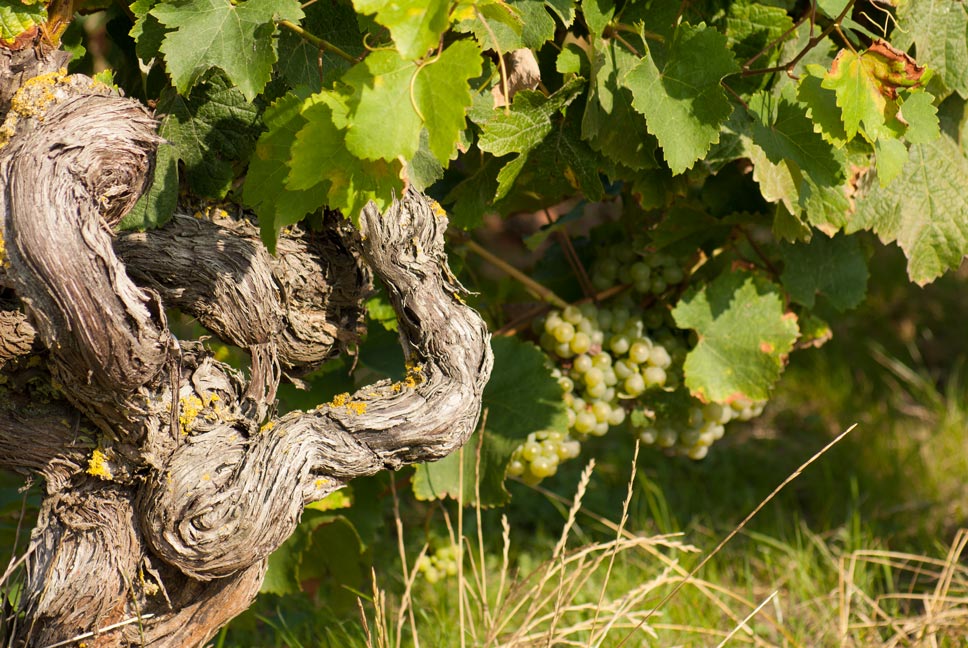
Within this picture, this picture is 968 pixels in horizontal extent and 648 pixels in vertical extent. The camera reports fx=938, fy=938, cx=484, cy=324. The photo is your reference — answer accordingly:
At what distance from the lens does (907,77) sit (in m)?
1.50

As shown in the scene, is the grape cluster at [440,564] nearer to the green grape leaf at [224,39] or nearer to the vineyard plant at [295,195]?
the vineyard plant at [295,195]

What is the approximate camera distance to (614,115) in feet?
5.36

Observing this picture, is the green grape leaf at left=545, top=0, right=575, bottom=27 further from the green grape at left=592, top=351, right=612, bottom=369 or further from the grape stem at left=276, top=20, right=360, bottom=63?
the green grape at left=592, top=351, right=612, bottom=369

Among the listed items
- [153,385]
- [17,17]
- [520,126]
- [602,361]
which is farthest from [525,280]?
[17,17]

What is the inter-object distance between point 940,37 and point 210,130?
1.34m

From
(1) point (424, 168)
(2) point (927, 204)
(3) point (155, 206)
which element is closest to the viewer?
(3) point (155, 206)

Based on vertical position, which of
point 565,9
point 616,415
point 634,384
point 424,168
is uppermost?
point 565,9

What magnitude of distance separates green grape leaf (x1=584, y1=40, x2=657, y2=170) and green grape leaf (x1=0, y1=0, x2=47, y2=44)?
0.86 meters

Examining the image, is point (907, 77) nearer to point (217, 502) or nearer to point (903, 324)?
point (217, 502)

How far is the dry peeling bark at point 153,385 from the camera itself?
1.19 m

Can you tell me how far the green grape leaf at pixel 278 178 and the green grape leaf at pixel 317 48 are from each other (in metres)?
0.15

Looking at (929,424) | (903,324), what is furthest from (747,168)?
(903,324)

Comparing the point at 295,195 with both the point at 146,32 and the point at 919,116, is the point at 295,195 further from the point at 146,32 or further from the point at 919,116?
the point at 919,116

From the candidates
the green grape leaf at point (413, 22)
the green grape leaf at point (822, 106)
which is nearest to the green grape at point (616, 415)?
the green grape leaf at point (822, 106)
